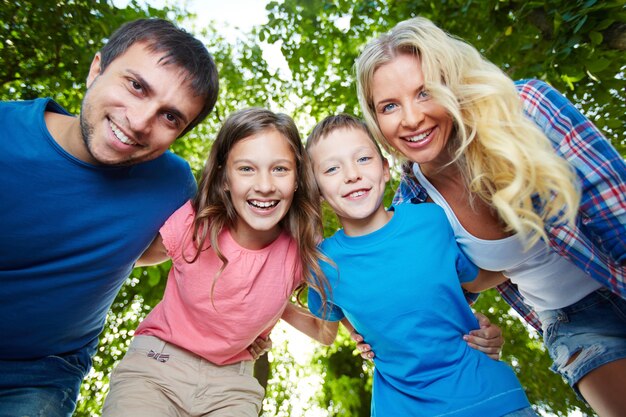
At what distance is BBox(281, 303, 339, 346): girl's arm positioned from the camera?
8.75 ft

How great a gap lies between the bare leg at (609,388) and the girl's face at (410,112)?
1.21 m

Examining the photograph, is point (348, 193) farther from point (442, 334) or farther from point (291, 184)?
point (442, 334)

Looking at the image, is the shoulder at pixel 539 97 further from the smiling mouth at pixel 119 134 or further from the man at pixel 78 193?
the smiling mouth at pixel 119 134

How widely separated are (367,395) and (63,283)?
7.41 meters

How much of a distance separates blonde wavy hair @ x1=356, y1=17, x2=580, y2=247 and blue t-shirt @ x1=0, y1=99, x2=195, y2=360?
132cm

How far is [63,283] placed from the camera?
2.24 m

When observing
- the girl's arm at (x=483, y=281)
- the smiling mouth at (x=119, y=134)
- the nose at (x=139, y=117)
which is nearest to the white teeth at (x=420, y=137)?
the girl's arm at (x=483, y=281)

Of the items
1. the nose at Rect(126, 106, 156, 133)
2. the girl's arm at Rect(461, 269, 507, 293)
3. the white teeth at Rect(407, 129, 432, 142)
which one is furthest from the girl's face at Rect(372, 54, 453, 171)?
the nose at Rect(126, 106, 156, 133)

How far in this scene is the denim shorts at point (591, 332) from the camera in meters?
2.08

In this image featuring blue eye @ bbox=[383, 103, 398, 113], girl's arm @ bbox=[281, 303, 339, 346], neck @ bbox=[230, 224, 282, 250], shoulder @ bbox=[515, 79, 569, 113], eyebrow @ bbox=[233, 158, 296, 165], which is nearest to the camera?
shoulder @ bbox=[515, 79, 569, 113]

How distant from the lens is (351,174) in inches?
89.4

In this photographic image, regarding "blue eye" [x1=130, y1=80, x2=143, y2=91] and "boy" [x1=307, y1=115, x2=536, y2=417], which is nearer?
"boy" [x1=307, y1=115, x2=536, y2=417]

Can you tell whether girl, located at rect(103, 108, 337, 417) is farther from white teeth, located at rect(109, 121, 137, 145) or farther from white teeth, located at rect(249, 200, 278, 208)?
white teeth, located at rect(109, 121, 137, 145)

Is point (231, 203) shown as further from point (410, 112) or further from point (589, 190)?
point (589, 190)
